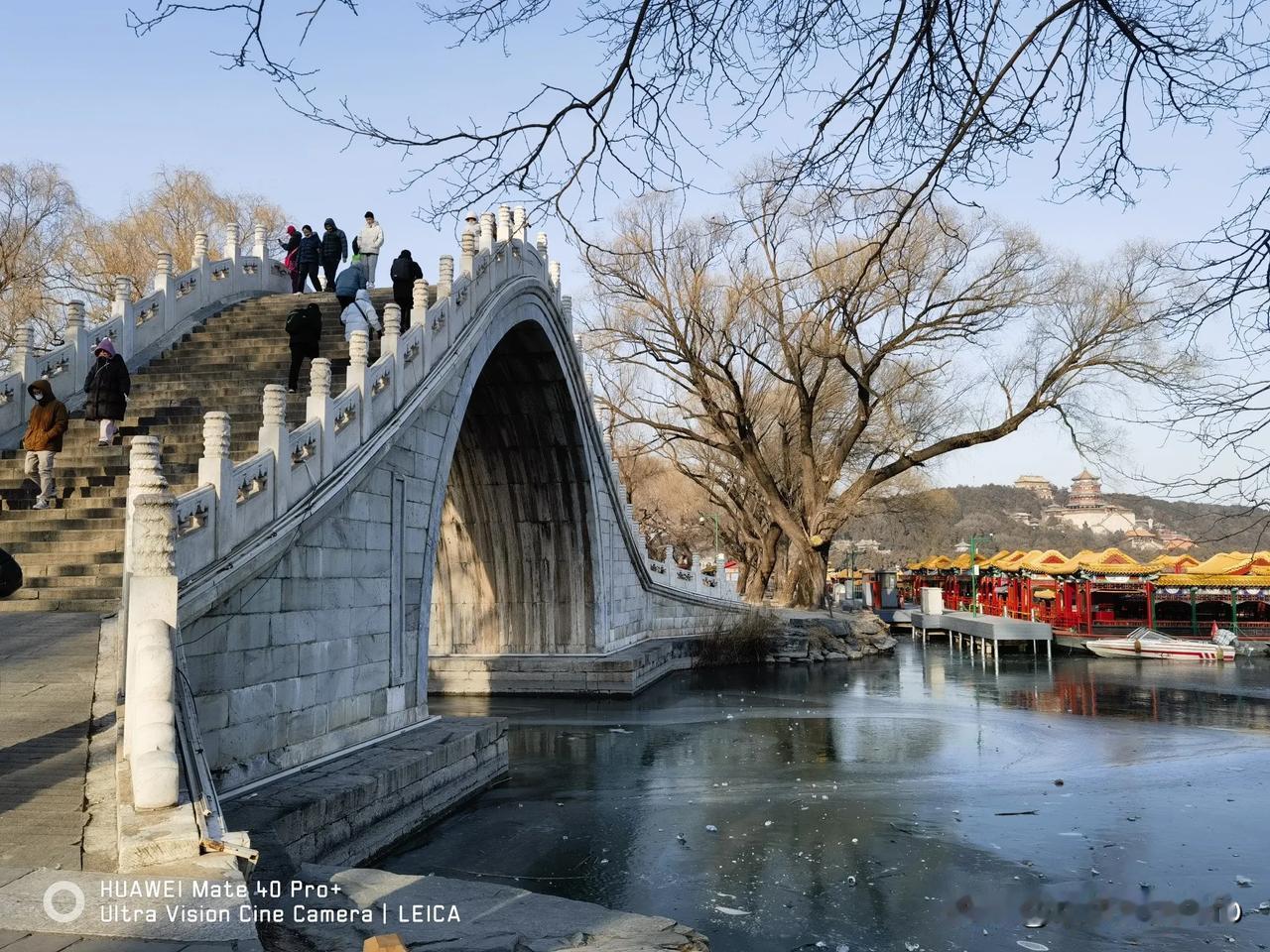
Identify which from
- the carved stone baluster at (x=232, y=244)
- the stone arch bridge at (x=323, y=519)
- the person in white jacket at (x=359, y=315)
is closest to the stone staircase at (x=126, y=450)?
the stone arch bridge at (x=323, y=519)

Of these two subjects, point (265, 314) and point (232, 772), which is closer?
point (232, 772)

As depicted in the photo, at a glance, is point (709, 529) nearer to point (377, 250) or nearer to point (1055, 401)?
point (1055, 401)

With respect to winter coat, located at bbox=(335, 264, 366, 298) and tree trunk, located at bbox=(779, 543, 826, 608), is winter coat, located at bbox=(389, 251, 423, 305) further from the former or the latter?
tree trunk, located at bbox=(779, 543, 826, 608)

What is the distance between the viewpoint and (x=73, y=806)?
5.15 meters

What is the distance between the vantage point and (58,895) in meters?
4.15

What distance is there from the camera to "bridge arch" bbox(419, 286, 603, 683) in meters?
22.3

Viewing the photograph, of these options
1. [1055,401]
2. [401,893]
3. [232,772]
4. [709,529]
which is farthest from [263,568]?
[709,529]

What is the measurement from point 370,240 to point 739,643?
15.1 m

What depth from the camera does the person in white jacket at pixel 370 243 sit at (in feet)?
59.7

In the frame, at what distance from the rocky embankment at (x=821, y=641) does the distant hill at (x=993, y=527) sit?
329 inches

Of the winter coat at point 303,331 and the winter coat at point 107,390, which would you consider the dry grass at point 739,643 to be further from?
the winter coat at point 107,390

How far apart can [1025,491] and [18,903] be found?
136237mm

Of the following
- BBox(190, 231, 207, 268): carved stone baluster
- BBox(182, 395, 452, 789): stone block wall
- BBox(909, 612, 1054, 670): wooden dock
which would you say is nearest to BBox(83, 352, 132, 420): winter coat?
BBox(182, 395, 452, 789): stone block wall

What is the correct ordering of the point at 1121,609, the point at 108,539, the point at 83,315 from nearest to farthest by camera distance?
1. the point at 108,539
2. the point at 83,315
3. the point at 1121,609
